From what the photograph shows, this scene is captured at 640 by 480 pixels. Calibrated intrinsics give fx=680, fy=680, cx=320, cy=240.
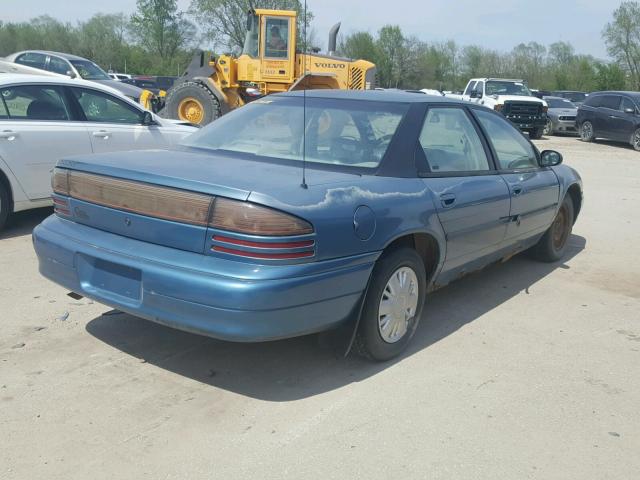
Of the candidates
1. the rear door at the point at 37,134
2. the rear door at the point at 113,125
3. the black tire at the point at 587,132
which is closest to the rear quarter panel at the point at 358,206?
the rear door at the point at 37,134

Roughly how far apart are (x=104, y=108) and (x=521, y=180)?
14.6 feet

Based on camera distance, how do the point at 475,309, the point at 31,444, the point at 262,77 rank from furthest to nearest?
the point at 262,77
the point at 475,309
the point at 31,444

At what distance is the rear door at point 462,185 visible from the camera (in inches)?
169

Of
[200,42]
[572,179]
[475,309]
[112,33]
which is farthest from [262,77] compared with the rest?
[112,33]

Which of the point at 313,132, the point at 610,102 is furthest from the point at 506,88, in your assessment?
the point at 313,132

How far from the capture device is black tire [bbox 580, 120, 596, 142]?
21984 millimetres

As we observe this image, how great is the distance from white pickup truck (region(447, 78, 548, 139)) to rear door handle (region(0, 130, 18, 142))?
1769 centimetres

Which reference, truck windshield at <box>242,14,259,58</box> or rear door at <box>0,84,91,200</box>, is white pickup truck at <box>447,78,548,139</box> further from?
rear door at <box>0,84,91,200</box>

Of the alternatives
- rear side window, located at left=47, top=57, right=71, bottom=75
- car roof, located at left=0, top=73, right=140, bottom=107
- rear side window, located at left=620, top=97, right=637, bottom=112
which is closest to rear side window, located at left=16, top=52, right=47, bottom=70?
rear side window, located at left=47, top=57, right=71, bottom=75

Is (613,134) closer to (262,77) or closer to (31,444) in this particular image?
(262,77)

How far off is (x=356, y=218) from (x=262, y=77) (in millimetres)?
13471

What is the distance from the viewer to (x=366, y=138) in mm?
4223

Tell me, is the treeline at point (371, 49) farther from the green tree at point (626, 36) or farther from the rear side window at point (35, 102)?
the rear side window at point (35, 102)

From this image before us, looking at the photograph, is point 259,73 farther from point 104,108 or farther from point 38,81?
point 38,81
